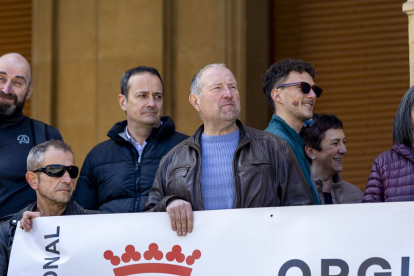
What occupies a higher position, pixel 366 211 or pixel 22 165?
pixel 22 165

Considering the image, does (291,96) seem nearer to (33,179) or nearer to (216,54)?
(33,179)

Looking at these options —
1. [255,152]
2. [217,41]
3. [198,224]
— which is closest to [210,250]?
[198,224]

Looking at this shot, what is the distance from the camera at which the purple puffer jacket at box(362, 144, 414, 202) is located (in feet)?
18.6

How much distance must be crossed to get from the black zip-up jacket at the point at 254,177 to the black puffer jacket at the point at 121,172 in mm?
852

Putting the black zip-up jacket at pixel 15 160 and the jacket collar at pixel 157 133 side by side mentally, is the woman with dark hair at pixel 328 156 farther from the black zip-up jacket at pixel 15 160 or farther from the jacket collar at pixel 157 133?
the black zip-up jacket at pixel 15 160

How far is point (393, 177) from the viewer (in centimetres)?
573

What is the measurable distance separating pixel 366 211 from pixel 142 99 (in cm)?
A: 223

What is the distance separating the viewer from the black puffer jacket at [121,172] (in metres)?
6.57

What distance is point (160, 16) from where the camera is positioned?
9.62 meters

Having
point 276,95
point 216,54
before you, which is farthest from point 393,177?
point 216,54

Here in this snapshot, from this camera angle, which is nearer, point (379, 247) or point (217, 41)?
point (379, 247)

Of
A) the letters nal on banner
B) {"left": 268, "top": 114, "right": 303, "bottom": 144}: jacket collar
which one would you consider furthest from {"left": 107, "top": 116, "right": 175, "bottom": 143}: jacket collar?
the letters nal on banner

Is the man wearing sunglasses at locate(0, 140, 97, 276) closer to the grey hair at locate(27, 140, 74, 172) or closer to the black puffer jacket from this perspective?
the grey hair at locate(27, 140, 74, 172)

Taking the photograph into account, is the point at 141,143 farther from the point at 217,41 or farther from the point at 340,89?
the point at 340,89
